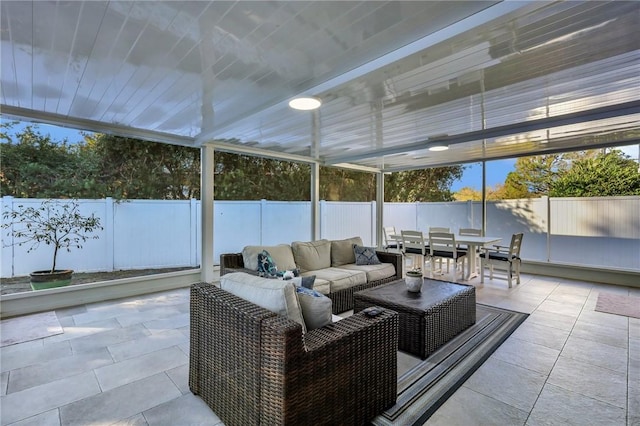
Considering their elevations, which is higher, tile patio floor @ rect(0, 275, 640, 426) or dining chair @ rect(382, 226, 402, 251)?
dining chair @ rect(382, 226, 402, 251)

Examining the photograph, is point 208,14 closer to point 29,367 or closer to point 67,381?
point 67,381

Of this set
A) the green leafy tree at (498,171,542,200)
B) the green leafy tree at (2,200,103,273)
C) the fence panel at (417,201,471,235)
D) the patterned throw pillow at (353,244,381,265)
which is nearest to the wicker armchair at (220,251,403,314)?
the patterned throw pillow at (353,244,381,265)

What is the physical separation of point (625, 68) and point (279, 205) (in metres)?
4.94

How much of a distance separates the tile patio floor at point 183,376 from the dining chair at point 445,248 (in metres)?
1.69

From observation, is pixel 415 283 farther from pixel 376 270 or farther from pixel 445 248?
pixel 445 248

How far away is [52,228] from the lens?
3.99 metres

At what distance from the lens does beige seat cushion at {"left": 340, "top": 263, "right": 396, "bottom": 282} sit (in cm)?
402

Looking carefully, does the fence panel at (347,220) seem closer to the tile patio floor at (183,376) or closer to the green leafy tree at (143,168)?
the green leafy tree at (143,168)

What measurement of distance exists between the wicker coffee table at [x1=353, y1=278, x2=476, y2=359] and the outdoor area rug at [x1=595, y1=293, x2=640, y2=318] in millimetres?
2009

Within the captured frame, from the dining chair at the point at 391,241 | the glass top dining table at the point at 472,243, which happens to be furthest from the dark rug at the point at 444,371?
the dining chair at the point at 391,241

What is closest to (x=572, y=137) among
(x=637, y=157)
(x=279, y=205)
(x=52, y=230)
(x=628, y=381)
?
(x=637, y=157)

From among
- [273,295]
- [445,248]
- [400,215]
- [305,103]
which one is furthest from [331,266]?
[400,215]

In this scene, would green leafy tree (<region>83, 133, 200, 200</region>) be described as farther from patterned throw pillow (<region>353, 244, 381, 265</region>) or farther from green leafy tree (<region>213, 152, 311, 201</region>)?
patterned throw pillow (<region>353, 244, 381, 265</region>)

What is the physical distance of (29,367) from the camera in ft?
7.88
